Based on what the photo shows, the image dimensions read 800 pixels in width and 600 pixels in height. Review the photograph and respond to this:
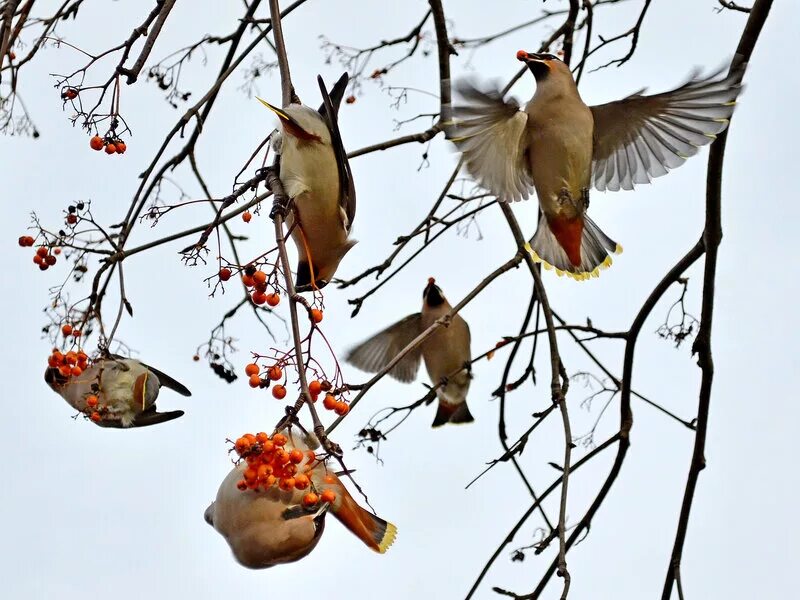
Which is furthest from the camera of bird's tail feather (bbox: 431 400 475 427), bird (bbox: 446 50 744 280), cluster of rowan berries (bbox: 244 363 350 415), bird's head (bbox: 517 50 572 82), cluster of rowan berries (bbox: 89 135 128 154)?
bird's tail feather (bbox: 431 400 475 427)

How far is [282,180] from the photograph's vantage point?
8.66 feet

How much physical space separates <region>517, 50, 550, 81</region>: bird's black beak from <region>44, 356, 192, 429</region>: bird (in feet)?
4.77

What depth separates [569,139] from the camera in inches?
128

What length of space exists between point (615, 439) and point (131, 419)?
4.75 feet

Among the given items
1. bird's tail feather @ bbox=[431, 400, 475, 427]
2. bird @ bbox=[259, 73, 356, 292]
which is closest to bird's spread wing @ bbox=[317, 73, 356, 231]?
bird @ bbox=[259, 73, 356, 292]

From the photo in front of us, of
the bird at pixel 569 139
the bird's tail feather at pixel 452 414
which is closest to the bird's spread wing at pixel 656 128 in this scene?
the bird at pixel 569 139

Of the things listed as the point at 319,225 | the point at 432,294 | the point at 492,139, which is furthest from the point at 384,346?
the point at 319,225

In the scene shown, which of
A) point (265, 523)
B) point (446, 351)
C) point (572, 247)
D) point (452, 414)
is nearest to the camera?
point (265, 523)

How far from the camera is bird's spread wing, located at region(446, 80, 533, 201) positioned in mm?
2955

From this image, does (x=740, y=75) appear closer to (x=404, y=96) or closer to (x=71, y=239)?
(x=404, y=96)

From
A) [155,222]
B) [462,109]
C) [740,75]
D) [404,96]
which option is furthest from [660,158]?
[155,222]

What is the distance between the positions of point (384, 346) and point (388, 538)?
211cm

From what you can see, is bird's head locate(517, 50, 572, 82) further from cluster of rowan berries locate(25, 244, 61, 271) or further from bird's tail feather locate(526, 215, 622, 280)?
cluster of rowan berries locate(25, 244, 61, 271)

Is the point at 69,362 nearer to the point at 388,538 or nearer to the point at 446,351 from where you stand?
the point at 388,538
